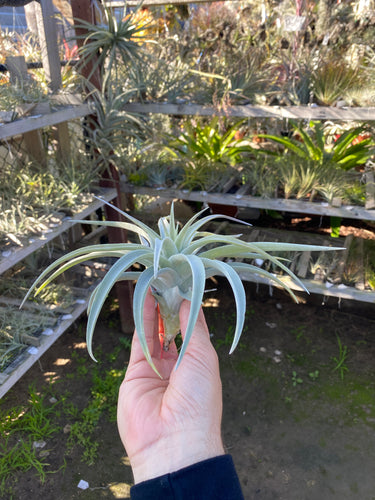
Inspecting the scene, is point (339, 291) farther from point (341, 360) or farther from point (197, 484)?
point (197, 484)

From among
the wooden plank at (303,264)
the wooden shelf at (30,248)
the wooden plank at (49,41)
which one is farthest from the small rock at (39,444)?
the wooden plank at (49,41)

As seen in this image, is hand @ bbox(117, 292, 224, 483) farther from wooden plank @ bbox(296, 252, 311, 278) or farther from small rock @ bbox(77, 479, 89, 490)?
wooden plank @ bbox(296, 252, 311, 278)

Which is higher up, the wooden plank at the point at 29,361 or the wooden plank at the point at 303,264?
the wooden plank at the point at 303,264

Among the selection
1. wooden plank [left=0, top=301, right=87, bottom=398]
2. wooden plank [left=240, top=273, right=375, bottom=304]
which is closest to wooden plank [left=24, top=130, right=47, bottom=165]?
wooden plank [left=0, top=301, right=87, bottom=398]

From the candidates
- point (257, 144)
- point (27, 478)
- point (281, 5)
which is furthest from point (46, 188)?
point (281, 5)

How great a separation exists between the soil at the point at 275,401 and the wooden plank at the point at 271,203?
982 mm

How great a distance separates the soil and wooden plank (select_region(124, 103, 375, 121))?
1.54 metres

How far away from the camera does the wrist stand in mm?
812

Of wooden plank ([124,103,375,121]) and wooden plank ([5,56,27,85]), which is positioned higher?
wooden plank ([5,56,27,85])

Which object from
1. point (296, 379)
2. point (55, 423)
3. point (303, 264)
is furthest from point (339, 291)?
point (55, 423)

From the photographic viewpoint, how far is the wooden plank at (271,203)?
84.4 inches

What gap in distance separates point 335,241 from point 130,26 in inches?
78.7

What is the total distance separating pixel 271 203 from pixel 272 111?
0.55 meters

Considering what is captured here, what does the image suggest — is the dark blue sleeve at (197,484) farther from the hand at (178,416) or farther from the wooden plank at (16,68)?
the wooden plank at (16,68)
